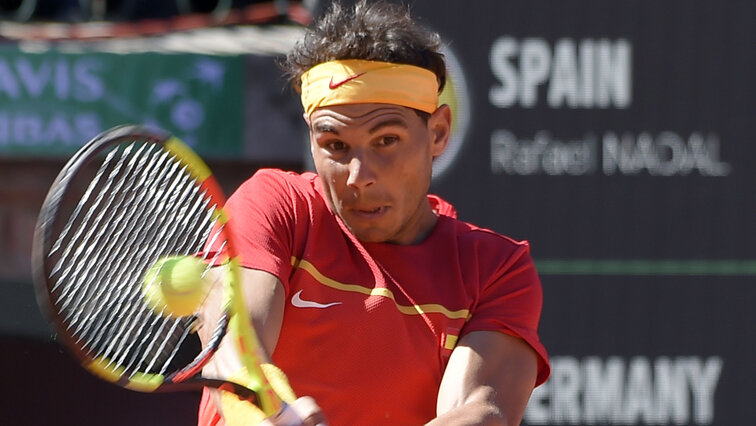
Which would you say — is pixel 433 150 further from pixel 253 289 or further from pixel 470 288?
pixel 253 289

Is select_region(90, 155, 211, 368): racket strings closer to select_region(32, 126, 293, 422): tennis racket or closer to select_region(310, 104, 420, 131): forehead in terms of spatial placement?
select_region(32, 126, 293, 422): tennis racket

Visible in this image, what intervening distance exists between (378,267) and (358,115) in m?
0.32

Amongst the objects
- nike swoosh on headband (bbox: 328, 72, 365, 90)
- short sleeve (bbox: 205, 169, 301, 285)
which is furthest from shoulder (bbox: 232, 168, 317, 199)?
nike swoosh on headband (bbox: 328, 72, 365, 90)

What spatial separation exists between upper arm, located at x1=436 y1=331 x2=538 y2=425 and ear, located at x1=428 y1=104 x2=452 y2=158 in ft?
1.43

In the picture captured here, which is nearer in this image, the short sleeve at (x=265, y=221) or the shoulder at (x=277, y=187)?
the short sleeve at (x=265, y=221)

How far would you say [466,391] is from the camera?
8.38 feet

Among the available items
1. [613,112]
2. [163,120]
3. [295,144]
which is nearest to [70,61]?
[163,120]

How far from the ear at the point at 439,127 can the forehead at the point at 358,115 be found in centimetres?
12

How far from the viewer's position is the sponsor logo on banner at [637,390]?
460 centimetres

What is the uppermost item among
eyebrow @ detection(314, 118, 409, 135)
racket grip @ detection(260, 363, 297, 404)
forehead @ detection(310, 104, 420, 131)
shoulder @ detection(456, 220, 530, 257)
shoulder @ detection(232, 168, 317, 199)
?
forehead @ detection(310, 104, 420, 131)

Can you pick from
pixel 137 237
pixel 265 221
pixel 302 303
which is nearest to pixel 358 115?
pixel 265 221

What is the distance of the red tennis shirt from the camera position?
2.52 metres

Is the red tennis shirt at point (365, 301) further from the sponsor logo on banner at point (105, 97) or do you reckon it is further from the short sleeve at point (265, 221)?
the sponsor logo on banner at point (105, 97)

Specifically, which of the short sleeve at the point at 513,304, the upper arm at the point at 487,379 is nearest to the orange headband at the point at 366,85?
the short sleeve at the point at 513,304
